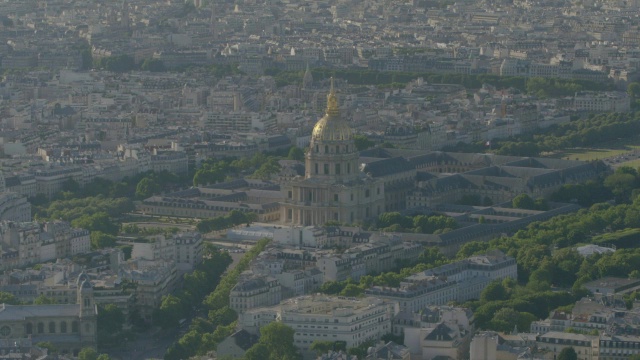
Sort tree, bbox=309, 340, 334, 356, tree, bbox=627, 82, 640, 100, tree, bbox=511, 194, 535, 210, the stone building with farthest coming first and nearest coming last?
tree, bbox=627, 82, 640, 100 → tree, bbox=511, 194, 535, 210 → the stone building → tree, bbox=309, 340, 334, 356

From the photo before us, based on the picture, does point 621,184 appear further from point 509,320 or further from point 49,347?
point 49,347

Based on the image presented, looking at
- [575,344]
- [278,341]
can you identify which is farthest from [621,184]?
→ [278,341]

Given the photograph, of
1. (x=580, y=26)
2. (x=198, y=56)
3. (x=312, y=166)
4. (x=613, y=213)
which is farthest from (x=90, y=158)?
(x=580, y=26)

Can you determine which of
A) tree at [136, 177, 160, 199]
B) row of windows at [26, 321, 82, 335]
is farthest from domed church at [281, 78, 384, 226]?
row of windows at [26, 321, 82, 335]

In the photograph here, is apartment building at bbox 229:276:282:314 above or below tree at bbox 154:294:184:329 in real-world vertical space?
above

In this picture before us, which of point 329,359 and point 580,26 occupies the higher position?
point 329,359

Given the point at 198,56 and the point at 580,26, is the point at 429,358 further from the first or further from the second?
the point at 580,26

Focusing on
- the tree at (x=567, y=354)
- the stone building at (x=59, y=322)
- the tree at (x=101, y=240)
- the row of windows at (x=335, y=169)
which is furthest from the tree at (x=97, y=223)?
the tree at (x=567, y=354)

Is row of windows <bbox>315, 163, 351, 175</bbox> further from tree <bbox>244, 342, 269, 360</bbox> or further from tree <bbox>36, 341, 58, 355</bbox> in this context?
tree <bbox>244, 342, 269, 360</bbox>
